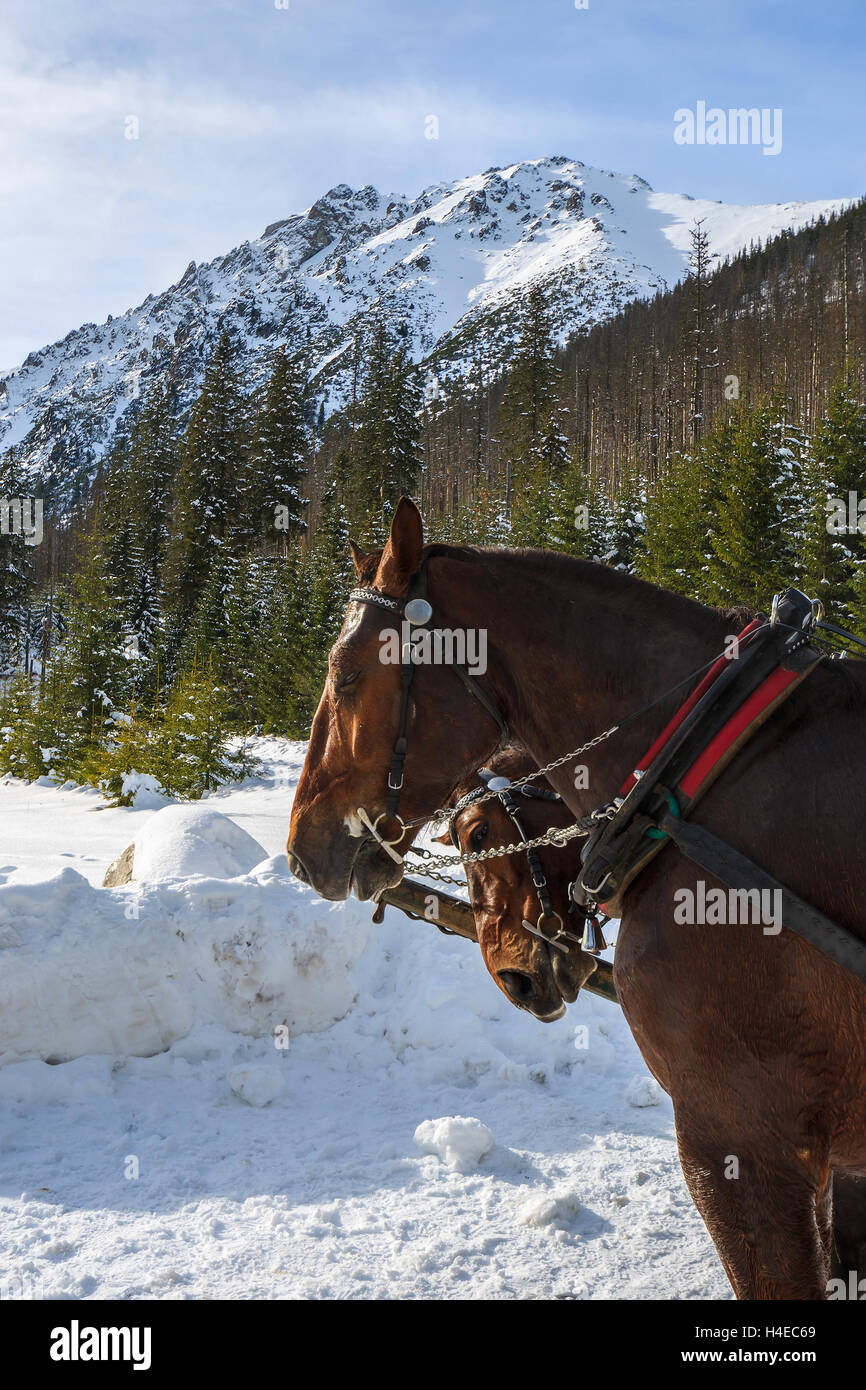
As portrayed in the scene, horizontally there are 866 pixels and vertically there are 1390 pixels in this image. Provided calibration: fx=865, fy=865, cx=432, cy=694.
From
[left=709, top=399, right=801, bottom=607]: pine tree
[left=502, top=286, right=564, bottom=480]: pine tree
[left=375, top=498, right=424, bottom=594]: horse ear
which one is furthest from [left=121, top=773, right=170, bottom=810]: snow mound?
[left=502, top=286, right=564, bottom=480]: pine tree

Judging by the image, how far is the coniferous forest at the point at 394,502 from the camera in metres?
20.6

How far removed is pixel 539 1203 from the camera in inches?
145

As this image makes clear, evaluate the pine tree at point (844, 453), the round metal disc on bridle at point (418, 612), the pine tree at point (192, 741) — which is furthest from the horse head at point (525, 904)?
the pine tree at point (844, 453)

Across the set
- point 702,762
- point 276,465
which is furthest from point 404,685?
point 276,465

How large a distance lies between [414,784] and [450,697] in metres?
0.27

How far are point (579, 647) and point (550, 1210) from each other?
263cm

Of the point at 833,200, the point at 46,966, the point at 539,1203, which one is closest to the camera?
the point at 539,1203

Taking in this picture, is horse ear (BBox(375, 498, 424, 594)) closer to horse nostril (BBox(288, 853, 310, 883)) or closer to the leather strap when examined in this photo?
horse nostril (BBox(288, 853, 310, 883))

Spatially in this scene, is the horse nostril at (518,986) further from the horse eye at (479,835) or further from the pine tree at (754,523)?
the pine tree at (754,523)

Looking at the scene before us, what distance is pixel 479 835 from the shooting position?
3.84 meters

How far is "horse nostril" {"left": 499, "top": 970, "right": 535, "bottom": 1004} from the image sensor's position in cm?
361

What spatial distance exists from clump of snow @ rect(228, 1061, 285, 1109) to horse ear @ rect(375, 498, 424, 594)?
3184 millimetres
